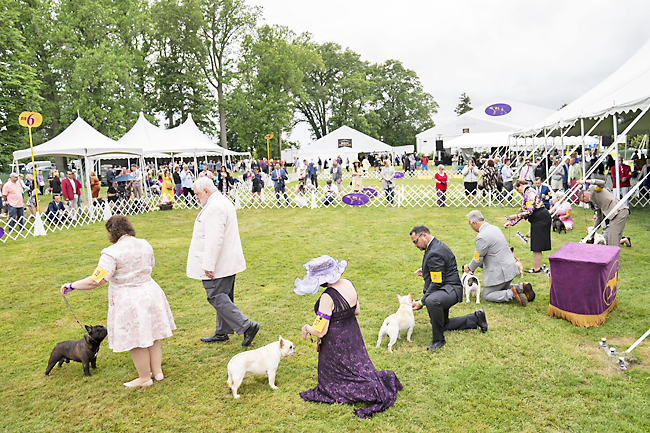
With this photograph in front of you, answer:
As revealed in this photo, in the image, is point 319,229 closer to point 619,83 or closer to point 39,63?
point 619,83

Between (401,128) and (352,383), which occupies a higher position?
Result: (401,128)

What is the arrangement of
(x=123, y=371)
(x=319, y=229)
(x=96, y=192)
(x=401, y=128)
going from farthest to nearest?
1. (x=401, y=128)
2. (x=96, y=192)
3. (x=319, y=229)
4. (x=123, y=371)

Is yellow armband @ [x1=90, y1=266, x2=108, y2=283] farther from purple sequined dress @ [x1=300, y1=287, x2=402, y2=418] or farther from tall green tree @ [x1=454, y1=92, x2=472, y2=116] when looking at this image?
tall green tree @ [x1=454, y1=92, x2=472, y2=116]

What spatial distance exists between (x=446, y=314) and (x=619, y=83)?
28.3ft

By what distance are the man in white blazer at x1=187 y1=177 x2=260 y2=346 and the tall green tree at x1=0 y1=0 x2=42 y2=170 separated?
20.2 m

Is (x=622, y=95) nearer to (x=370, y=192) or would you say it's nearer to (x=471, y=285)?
(x=471, y=285)

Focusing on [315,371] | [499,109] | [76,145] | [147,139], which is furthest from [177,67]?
[315,371]

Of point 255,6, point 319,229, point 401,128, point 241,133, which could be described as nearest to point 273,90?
point 241,133

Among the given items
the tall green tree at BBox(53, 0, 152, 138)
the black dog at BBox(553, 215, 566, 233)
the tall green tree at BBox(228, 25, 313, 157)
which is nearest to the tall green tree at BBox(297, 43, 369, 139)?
the tall green tree at BBox(228, 25, 313, 157)

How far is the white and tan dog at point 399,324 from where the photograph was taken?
4.33 metres

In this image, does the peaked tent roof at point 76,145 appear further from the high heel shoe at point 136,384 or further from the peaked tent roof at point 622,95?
the peaked tent roof at point 622,95

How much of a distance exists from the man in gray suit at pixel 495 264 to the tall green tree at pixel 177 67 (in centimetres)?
3489

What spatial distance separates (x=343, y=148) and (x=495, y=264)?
28.3 metres

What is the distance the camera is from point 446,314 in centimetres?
468
